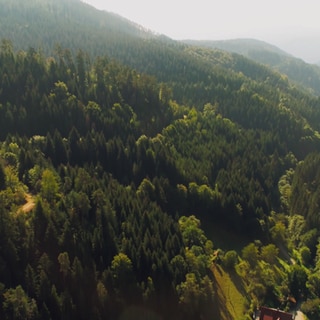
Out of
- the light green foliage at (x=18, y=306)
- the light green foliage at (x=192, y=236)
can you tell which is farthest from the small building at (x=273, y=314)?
the light green foliage at (x=18, y=306)

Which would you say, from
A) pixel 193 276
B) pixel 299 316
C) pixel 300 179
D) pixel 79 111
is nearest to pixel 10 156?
pixel 79 111

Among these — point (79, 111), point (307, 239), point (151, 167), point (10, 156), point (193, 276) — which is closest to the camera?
point (193, 276)

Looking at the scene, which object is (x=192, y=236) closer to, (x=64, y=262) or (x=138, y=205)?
(x=138, y=205)

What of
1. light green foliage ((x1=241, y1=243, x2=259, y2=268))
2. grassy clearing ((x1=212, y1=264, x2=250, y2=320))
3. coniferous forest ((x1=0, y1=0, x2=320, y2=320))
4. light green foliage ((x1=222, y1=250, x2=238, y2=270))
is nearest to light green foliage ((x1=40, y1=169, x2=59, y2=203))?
coniferous forest ((x1=0, y1=0, x2=320, y2=320))

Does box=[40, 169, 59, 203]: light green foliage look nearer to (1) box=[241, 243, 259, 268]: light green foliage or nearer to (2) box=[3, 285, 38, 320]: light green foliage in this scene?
(2) box=[3, 285, 38, 320]: light green foliage

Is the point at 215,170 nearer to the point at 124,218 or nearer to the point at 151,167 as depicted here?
the point at 151,167

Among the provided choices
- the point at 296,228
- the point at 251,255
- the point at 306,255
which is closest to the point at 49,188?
the point at 251,255
